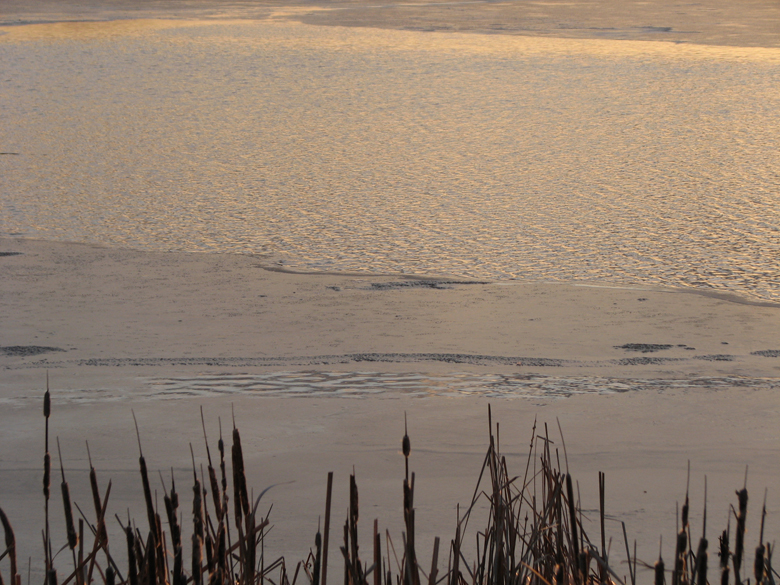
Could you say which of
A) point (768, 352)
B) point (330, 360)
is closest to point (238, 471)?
point (330, 360)

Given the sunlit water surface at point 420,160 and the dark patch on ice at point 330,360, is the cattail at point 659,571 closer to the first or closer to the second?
the dark patch on ice at point 330,360

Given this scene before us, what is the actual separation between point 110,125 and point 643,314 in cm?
451

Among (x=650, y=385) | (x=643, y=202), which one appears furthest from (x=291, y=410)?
(x=643, y=202)

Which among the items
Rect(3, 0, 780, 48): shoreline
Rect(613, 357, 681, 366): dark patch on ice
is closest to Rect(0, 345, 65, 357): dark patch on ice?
Rect(613, 357, 681, 366): dark patch on ice

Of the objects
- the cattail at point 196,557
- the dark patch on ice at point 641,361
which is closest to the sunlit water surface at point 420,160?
the dark patch on ice at point 641,361

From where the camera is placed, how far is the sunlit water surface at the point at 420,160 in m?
4.36

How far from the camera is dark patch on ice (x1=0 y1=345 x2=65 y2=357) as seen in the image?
126 inches

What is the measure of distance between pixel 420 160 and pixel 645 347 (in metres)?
2.84

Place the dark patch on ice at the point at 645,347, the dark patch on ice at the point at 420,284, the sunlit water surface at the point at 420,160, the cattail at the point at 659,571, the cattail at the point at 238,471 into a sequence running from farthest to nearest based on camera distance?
the sunlit water surface at the point at 420,160 → the dark patch on ice at the point at 420,284 → the dark patch on ice at the point at 645,347 → the cattail at the point at 238,471 → the cattail at the point at 659,571

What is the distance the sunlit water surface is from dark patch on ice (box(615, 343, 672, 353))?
2.15ft

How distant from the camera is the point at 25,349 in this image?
3.24 meters

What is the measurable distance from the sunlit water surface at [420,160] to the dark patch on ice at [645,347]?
0.65m

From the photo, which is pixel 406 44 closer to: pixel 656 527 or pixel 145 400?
pixel 145 400

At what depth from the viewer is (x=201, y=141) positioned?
632cm
